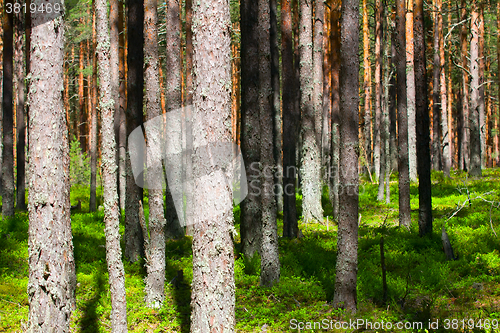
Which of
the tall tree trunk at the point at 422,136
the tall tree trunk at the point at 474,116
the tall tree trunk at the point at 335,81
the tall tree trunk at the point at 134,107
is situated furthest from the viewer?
the tall tree trunk at the point at 474,116

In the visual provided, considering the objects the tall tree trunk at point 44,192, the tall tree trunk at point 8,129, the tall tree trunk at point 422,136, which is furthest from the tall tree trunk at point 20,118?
the tall tree trunk at point 422,136

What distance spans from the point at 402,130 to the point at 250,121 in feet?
16.5

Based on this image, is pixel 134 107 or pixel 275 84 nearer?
pixel 134 107

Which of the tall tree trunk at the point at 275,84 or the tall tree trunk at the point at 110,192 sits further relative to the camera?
the tall tree trunk at the point at 275,84

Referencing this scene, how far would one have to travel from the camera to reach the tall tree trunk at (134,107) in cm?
902

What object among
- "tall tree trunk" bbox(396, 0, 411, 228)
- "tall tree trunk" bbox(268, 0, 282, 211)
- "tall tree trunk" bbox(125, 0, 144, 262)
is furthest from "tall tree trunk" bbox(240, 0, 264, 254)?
"tall tree trunk" bbox(396, 0, 411, 228)

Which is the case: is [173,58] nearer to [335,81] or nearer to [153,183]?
[153,183]

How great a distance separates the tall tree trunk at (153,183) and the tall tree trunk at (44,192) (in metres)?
2.93

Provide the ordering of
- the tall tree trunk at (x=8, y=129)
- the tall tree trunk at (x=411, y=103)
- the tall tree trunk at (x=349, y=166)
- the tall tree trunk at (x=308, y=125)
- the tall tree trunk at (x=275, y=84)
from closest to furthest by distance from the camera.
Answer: the tall tree trunk at (x=349, y=166) < the tall tree trunk at (x=308, y=125) < the tall tree trunk at (x=8, y=129) < the tall tree trunk at (x=275, y=84) < the tall tree trunk at (x=411, y=103)

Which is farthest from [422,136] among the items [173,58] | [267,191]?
[173,58]

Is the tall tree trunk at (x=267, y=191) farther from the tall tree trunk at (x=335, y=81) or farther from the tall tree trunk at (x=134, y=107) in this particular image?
the tall tree trunk at (x=335, y=81)

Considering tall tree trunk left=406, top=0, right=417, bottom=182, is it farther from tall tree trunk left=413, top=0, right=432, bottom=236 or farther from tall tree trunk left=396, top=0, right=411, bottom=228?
tall tree trunk left=413, top=0, right=432, bottom=236

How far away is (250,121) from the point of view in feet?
30.1

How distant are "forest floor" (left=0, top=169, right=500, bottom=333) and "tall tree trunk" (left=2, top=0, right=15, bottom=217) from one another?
151 cm
